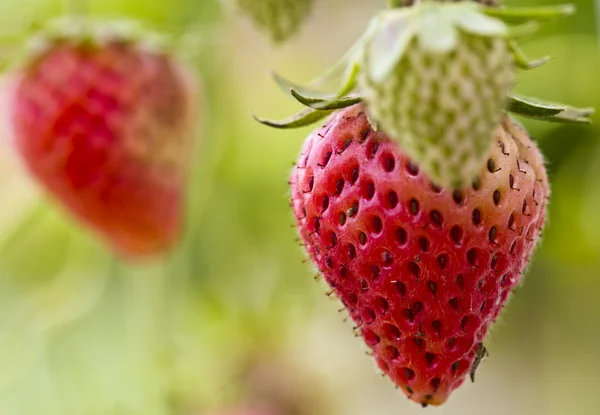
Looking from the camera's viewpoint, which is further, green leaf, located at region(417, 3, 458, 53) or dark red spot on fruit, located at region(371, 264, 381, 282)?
dark red spot on fruit, located at region(371, 264, 381, 282)

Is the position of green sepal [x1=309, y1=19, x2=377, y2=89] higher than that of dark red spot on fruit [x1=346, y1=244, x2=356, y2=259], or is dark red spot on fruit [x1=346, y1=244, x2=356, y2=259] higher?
green sepal [x1=309, y1=19, x2=377, y2=89]

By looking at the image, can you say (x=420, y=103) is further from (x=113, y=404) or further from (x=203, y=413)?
(x=113, y=404)

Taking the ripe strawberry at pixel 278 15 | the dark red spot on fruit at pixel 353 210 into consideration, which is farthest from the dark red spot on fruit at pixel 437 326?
the ripe strawberry at pixel 278 15

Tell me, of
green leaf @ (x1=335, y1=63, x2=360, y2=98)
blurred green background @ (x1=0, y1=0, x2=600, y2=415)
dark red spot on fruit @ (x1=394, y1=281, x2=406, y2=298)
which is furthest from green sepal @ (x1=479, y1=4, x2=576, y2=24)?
blurred green background @ (x1=0, y1=0, x2=600, y2=415)

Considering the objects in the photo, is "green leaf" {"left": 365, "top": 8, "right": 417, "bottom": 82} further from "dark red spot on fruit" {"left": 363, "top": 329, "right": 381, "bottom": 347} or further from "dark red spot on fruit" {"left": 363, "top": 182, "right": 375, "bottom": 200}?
"dark red spot on fruit" {"left": 363, "top": 329, "right": 381, "bottom": 347}

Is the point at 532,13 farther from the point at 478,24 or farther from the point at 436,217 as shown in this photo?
the point at 436,217

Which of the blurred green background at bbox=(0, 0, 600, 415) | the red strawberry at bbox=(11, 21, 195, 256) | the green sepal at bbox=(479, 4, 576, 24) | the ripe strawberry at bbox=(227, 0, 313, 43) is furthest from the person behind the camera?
the blurred green background at bbox=(0, 0, 600, 415)
